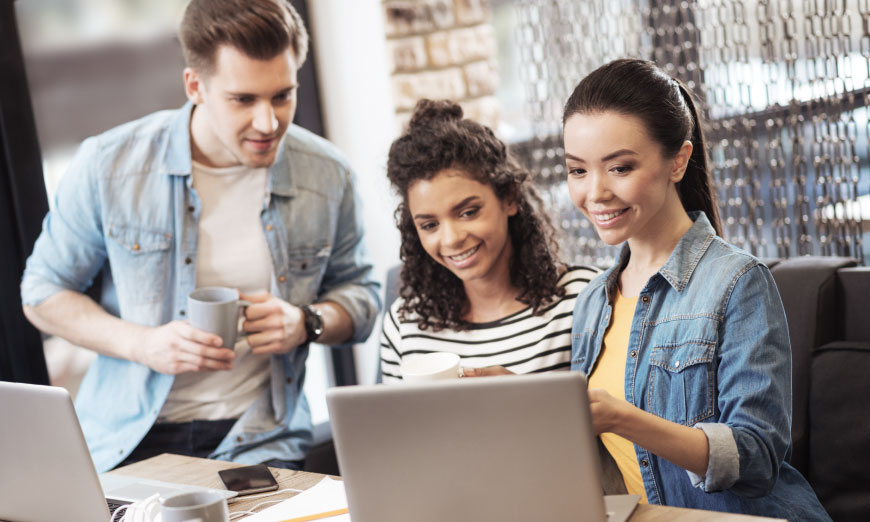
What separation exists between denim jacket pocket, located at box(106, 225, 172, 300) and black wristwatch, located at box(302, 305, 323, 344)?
359 millimetres

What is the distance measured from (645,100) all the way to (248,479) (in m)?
0.94

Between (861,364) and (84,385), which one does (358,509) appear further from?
(84,385)

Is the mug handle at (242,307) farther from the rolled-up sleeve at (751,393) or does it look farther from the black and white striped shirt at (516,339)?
the rolled-up sleeve at (751,393)

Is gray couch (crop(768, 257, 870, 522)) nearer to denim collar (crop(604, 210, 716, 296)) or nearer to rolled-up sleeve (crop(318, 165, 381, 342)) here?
denim collar (crop(604, 210, 716, 296))

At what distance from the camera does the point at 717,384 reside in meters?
1.34

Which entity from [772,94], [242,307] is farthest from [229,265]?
[772,94]

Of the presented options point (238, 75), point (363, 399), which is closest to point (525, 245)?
point (238, 75)

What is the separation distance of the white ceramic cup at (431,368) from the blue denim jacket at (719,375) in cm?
34

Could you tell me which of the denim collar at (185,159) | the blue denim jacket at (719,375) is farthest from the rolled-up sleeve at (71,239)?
the blue denim jacket at (719,375)

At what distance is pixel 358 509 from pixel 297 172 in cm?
132

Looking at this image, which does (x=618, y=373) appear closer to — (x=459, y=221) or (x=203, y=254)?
(x=459, y=221)

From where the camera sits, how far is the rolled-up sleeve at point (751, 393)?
4.06 feet

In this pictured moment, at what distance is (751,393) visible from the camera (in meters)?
1.27

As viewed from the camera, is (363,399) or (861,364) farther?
(861,364)
